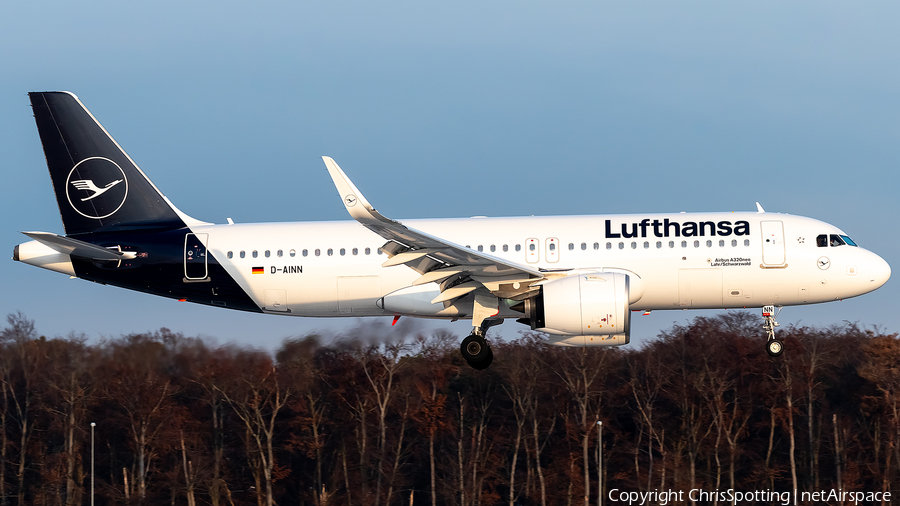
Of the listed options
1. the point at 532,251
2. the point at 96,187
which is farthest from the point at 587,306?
the point at 96,187

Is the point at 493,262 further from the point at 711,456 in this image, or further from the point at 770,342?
the point at 711,456

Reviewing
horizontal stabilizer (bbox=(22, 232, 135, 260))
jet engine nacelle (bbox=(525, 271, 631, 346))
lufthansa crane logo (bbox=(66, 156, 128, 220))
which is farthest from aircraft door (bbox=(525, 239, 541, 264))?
lufthansa crane logo (bbox=(66, 156, 128, 220))

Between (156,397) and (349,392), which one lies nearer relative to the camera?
(156,397)

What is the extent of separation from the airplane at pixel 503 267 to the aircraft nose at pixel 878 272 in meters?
0.04

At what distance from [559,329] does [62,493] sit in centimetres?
3775

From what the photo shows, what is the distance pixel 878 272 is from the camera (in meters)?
25.3

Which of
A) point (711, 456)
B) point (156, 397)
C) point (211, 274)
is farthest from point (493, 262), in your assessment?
point (711, 456)

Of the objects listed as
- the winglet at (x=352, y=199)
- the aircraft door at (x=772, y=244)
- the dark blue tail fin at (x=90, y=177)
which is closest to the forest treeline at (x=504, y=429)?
the dark blue tail fin at (x=90, y=177)

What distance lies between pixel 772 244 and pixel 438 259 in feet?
29.6

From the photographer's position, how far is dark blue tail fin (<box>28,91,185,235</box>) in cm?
2741

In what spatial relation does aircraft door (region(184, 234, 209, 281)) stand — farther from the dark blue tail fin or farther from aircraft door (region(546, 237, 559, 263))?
aircraft door (region(546, 237, 559, 263))

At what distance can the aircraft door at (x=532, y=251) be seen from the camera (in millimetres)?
25031

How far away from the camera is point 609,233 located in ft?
82.3

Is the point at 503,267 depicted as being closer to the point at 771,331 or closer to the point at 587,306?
the point at 587,306
